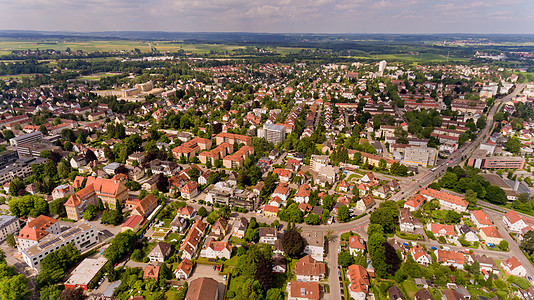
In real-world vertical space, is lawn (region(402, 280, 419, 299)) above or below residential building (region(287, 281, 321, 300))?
below

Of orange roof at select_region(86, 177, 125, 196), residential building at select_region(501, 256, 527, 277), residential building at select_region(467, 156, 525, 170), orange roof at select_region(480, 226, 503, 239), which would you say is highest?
orange roof at select_region(86, 177, 125, 196)

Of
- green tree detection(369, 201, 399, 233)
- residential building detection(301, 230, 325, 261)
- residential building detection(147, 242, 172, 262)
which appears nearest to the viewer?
residential building detection(147, 242, 172, 262)

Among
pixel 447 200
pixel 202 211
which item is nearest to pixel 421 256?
pixel 447 200

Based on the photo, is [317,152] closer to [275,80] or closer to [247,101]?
[247,101]

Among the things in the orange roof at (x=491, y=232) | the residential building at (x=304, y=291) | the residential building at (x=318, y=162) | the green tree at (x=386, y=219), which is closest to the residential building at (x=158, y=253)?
the residential building at (x=304, y=291)

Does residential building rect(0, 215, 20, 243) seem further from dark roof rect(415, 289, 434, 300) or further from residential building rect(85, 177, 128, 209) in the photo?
dark roof rect(415, 289, 434, 300)

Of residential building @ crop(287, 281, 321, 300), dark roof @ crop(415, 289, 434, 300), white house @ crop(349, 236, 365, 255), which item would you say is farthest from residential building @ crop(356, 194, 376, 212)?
residential building @ crop(287, 281, 321, 300)
